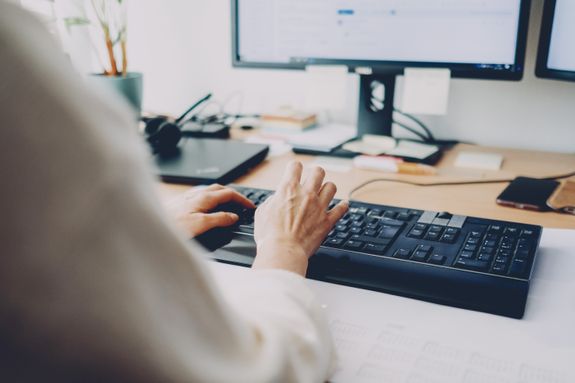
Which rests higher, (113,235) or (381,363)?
(113,235)

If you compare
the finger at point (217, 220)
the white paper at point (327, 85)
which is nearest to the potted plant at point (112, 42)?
the white paper at point (327, 85)

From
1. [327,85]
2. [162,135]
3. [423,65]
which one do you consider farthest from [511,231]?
[162,135]

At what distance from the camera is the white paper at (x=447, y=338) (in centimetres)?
49

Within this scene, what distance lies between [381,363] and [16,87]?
0.37 meters

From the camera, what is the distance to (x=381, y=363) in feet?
1.66

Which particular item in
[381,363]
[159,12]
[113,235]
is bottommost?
[381,363]

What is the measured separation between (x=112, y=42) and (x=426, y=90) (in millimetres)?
781

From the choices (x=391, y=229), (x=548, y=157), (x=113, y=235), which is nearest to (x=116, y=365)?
(x=113, y=235)

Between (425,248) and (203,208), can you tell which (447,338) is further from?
(203,208)

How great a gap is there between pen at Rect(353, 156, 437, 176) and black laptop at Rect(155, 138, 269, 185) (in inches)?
8.0

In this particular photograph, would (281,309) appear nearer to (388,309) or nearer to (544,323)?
(388,309)

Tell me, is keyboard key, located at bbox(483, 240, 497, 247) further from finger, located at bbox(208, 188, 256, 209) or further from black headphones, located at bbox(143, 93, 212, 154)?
black headphones, located at bbox(143, 93, 212, 154)

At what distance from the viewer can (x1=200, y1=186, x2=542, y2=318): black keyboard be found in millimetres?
595

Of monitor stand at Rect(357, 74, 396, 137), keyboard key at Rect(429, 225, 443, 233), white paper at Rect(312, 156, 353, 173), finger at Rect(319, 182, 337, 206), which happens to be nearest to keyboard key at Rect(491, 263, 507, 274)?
keyboard key at Rect(429, 225, 443, 233)
